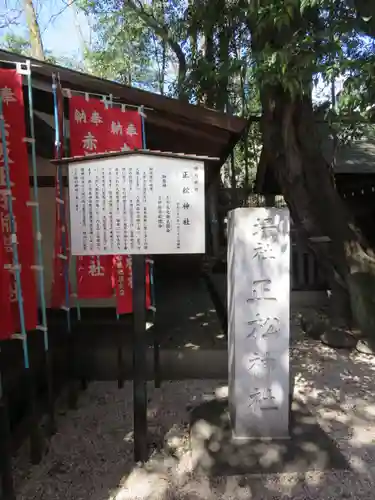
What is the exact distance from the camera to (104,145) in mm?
4125

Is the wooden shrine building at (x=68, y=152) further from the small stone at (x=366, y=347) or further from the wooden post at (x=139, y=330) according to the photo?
the small stone at (x=366, y=347)

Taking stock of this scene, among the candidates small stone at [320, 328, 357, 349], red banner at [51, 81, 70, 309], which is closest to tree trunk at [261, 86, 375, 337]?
small stone at [320, 328, 357, 349]

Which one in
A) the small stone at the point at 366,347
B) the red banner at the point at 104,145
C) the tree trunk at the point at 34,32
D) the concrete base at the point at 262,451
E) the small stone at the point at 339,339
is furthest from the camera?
the tree trunk at the point at 34,32

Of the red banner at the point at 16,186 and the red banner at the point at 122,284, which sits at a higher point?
the red banner at the point at 16,186

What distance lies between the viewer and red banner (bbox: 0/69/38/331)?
3045 millimetres

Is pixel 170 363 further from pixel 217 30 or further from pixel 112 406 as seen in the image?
pixel 217 30

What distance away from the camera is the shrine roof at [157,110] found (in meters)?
3.84

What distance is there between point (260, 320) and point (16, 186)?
2.21m

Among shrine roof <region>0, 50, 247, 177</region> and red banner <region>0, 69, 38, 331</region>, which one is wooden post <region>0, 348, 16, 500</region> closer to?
red banner <region>0, 69, 38, 331</region>

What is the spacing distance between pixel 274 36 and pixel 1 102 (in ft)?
13.0

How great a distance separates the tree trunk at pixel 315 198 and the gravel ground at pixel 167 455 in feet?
5.74

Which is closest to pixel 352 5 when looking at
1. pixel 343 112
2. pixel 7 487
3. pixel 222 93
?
pixel 343 112

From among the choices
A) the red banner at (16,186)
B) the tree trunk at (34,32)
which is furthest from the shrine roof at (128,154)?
the tree trunk at (34,32)

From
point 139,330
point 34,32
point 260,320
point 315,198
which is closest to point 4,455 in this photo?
point 139,330
